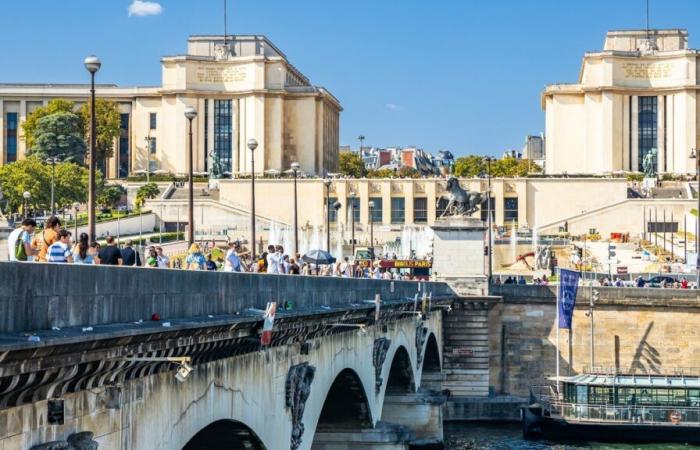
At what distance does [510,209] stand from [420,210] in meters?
9.11

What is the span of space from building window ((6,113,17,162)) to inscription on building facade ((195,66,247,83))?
1104 inches

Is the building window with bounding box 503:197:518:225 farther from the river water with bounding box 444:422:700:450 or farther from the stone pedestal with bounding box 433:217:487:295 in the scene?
the river water with bounding box 444:422:700:450

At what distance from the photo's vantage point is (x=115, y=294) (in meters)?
15.3

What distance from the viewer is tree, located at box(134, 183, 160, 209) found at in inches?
5497

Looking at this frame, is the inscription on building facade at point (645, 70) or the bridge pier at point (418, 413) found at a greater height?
the inscription on building facade at point (645, 70)

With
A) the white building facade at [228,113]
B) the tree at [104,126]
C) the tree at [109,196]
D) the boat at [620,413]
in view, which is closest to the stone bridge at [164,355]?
the boat at [620,413]

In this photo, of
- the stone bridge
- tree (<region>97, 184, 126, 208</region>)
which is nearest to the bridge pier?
the stone bridge

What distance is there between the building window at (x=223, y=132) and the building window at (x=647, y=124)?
46118 millimetres

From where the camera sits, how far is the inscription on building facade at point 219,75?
165m

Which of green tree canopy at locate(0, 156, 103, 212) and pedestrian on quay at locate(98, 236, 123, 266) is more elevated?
green tree canopy at locate(0, 156, 103, 212)

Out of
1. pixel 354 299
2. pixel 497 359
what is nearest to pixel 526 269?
pixel 497 359

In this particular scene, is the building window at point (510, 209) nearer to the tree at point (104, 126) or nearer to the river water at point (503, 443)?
the tree at point (104, 126)

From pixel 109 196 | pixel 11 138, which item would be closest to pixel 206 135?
pixel 11 138

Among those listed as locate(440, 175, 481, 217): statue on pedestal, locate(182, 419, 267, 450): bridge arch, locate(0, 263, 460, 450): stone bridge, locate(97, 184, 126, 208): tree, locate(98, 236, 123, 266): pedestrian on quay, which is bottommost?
locate(182, 419, 267, 450): bridge arch
